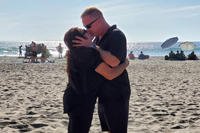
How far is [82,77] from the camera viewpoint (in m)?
4.13

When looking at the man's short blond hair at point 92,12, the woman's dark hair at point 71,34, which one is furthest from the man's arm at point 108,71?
the man's short blond hair at point 92,12

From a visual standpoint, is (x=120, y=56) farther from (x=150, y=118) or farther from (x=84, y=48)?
(x=150, y=118)

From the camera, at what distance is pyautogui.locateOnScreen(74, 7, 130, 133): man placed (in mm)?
4051

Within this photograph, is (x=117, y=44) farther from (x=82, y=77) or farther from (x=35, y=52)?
(x=35, y=52)

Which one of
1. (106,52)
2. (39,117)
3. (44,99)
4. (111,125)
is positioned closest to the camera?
(106,52)

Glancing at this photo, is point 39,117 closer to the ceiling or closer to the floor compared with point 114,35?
closer to the floor

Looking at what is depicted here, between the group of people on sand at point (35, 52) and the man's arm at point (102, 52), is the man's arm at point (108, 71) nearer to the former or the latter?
the man's arm at point (102, 52)

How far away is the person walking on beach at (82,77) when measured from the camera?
4086mm

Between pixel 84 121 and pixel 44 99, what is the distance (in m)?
6.28

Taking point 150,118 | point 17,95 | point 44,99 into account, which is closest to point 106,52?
point 150,118

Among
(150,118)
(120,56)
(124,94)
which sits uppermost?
(120,56)

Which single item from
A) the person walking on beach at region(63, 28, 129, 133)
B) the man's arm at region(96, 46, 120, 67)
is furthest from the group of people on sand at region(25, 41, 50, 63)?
the man's arm at region(96, 46, 120, 67)

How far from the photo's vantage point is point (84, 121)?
13.9 ft

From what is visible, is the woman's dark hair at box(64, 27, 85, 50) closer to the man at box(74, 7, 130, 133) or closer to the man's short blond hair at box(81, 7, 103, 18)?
Result: the man at box(74, 7, 130, 133)
